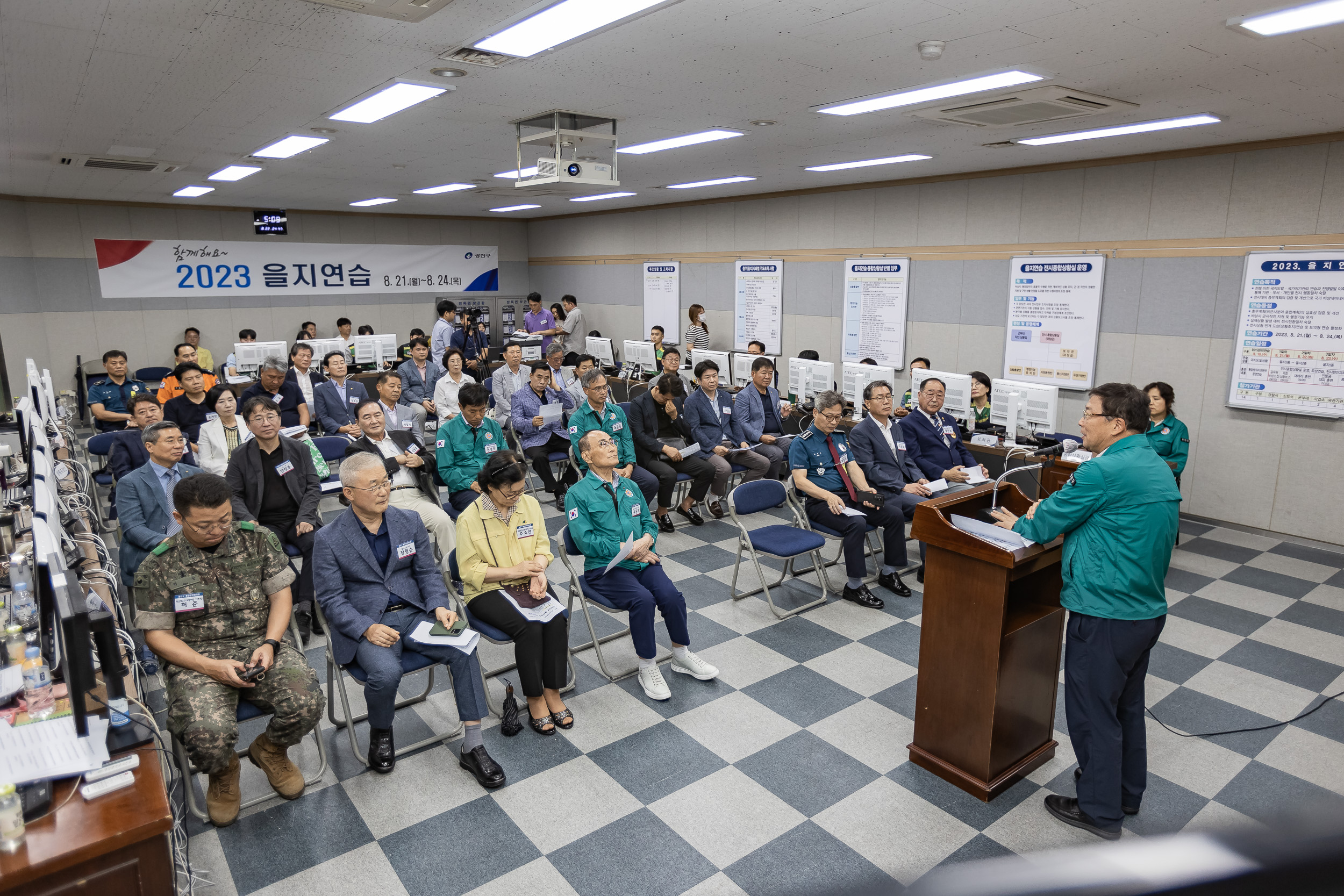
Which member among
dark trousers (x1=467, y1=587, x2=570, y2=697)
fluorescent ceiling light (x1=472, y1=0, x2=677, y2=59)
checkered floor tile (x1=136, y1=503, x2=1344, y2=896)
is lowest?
checkered floor tile (x1=136, y1=503, x2=1344, y2=896)

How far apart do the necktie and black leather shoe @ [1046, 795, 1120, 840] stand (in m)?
2.41

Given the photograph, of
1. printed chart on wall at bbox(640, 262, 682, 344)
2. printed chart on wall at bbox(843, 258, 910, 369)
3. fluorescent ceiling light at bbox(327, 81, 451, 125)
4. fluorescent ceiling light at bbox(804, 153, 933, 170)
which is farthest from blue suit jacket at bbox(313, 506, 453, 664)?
printed chart on wall at bbox(640, 262, 682, 344)

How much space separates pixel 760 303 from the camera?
35.0 feet

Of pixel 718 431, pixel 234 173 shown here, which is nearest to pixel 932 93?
pixel 718 431

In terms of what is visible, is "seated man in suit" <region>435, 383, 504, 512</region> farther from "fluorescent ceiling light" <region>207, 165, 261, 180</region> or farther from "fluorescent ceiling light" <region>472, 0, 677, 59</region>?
"fluorescent ceiling light" <region>207, 165, 261, 180</region>

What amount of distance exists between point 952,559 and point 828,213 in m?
7.26

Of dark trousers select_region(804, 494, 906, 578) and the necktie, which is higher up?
the necktie

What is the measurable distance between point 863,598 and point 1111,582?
2427 millimetres

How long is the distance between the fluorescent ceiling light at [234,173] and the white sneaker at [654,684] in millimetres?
6394

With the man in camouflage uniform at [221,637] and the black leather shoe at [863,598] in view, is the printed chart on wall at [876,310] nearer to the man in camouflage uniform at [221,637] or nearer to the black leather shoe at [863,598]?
the black leather shoe at [863,598]

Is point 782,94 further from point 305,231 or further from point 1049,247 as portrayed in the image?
point 305,231

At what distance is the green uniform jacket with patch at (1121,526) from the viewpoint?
8.95 ft

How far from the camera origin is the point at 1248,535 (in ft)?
21.3

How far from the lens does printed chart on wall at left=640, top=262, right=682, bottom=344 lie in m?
12.0
